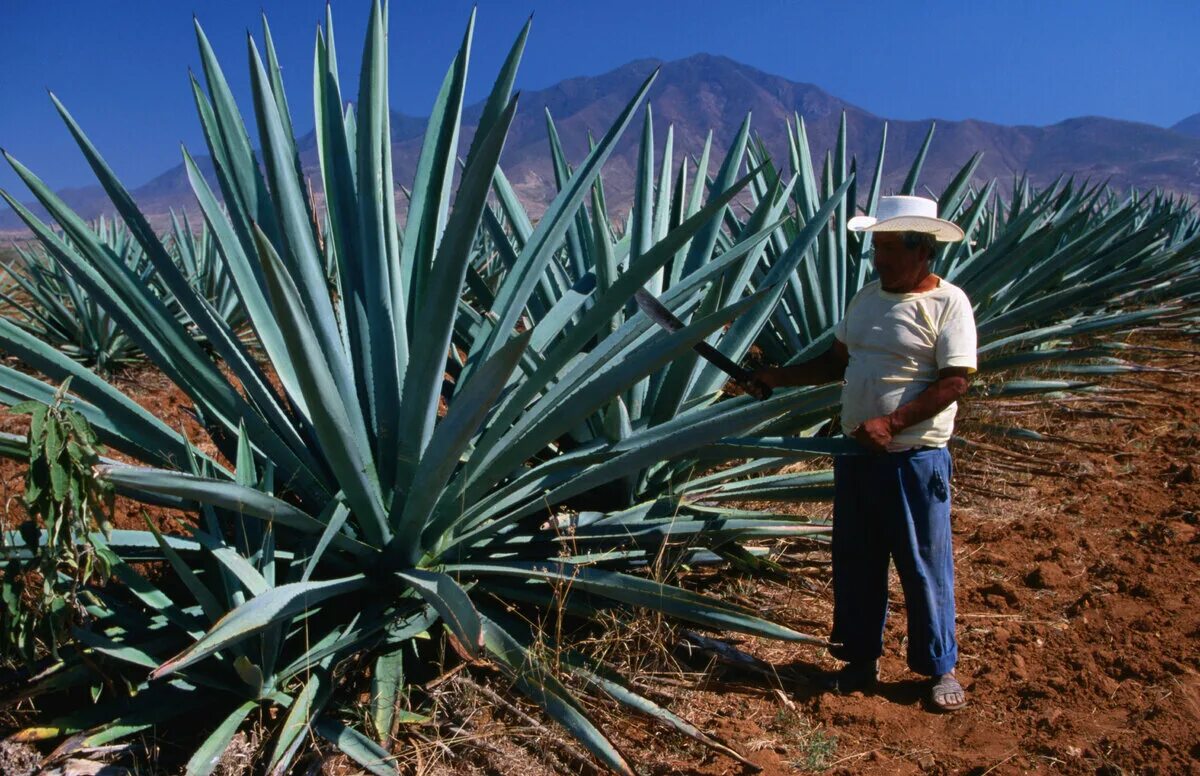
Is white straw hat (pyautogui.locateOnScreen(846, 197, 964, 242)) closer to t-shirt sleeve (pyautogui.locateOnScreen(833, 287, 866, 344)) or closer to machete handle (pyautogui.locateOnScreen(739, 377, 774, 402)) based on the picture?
t-shirt sleeve (pyautogui.locateOnScreen(833, 287, 866, 344))

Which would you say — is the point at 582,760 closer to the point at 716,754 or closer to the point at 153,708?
the point at 716,754

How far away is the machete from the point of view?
2318 mm

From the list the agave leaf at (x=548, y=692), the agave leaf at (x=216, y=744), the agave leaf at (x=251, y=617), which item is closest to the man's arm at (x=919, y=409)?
the agave leaf at (x=548, y=692)

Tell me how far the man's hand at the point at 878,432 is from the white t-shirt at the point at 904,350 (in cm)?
6

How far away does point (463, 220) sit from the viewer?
1878mm

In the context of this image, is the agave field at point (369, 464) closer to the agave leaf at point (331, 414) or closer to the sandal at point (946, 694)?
the agave leaf at point (331, 414)

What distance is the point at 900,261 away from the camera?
2271mm

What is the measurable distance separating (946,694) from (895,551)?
1.20ft

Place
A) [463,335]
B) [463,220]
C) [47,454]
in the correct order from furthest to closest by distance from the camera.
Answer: [463,335] < [463,220] < [47,454]

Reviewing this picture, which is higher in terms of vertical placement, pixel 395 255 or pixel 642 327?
pixel 395 255

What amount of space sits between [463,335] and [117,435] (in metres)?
1.16

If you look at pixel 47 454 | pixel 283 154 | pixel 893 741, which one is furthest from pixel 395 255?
pixel 893 741

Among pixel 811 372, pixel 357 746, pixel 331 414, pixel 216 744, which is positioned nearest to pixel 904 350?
pixel 811 372

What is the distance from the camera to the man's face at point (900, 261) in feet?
7.43
